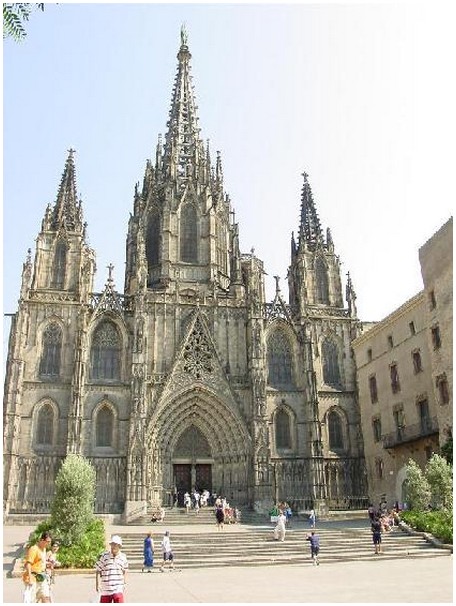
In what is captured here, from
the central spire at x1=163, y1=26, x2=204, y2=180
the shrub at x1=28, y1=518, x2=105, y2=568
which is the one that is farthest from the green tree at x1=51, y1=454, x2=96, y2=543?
the central spire at x1=163, y1=26, x2=204, y2=180

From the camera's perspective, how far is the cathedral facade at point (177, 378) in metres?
35.8

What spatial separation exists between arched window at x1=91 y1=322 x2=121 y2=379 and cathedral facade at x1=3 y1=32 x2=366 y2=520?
0.31ft

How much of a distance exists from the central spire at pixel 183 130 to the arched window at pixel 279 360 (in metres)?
16.0

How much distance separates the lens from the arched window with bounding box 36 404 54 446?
119 ft

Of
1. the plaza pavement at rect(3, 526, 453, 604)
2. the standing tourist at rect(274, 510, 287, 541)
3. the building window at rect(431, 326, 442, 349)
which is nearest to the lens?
the plaza pavement at rect(3, 526, 453, 604)

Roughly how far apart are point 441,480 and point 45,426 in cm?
2371

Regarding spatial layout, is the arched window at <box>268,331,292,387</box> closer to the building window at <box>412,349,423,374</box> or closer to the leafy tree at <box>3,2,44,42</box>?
the building window at <box>412,349,423,374</box>

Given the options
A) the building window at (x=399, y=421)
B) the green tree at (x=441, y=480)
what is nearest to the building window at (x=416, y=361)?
the building window at (x=399, y=421)

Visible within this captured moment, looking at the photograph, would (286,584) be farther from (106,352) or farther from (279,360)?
(279,360)

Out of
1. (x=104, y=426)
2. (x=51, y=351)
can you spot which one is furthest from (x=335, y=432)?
(x=51, y=351)

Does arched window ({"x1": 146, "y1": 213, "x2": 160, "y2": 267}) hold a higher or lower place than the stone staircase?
higher

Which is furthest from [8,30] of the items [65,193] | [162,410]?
[65,193]

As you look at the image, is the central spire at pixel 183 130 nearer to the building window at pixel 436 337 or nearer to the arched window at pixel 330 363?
the arched window at pixel 330 363

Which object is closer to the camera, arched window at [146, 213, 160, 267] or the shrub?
the shrub
